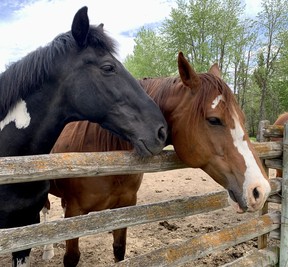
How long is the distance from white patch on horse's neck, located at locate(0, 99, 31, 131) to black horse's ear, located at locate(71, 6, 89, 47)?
2.09 ft

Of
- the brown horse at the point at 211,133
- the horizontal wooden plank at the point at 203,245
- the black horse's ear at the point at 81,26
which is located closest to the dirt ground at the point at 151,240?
the horizontal wooden plank at the point at 203,245

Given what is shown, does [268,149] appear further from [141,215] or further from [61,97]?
[61,97]

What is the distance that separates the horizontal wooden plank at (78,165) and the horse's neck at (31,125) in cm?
58

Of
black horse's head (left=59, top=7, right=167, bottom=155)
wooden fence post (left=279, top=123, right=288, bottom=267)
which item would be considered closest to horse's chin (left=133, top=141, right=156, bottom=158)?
black horse's head (left=59, top=7, right=167, bottom=155)

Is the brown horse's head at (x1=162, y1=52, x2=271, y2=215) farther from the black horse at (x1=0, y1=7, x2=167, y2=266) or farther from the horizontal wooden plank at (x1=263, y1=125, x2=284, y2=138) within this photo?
the horizontal wooden plank at (x1=263, y1=125, x2=284, y2=138)

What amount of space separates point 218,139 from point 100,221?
3.10ft

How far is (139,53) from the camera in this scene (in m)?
27.6

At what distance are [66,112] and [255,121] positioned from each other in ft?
112

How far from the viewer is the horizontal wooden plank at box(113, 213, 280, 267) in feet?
6.98

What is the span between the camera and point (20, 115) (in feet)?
7.18

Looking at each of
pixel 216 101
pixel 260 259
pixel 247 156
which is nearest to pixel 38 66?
pixel 216 101

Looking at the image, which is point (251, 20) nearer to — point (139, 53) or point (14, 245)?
point (139, 53)

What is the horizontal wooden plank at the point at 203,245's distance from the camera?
213 centimetres

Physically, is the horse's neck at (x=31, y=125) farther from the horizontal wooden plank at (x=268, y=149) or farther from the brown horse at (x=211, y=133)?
the horizontal wooden plank at (x=268, y=149)
